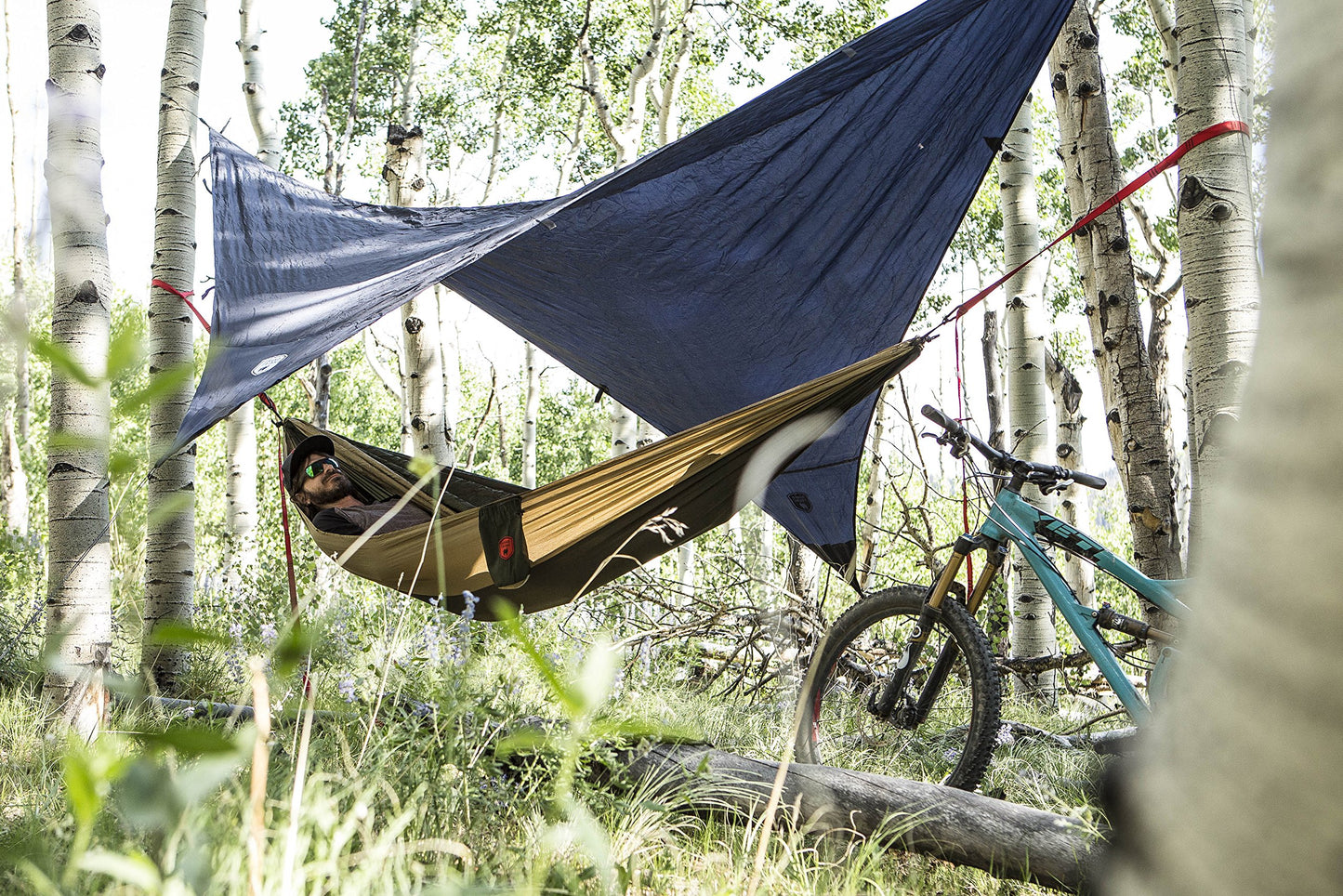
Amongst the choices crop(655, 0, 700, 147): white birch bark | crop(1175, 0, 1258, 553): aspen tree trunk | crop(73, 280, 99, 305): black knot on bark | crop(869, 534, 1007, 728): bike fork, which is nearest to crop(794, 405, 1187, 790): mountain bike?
crop(869, 534, 1007, 728): bike fork

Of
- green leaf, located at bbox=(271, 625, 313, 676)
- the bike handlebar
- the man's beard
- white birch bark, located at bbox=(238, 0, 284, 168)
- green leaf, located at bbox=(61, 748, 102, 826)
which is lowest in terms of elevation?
green leaf, located at bbox=(61, 748, 102, 826)

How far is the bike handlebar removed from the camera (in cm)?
190

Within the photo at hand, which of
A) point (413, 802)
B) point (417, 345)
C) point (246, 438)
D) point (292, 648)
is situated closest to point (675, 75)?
point (417, 345)

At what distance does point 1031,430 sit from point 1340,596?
3.34m

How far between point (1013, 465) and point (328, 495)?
A: 6.30 feet

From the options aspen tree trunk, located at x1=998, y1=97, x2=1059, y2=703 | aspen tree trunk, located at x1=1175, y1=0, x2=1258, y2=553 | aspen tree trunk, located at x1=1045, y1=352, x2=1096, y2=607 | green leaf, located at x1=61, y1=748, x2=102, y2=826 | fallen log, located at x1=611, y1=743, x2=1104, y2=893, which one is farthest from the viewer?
aspen tree trunk, located at x1=1045, y1=352, x2=1096, y2=607

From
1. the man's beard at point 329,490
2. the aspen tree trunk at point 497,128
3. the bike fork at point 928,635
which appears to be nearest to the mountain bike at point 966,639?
the bike fork at point 928,635

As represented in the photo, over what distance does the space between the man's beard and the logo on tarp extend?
2.82ft

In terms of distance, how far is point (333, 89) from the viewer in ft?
30.7

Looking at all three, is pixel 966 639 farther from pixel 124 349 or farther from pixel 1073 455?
pixel 1073 455

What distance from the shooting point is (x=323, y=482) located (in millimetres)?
2727

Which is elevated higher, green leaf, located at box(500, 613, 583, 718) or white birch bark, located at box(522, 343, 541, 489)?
white birch bark, located at box(522, 343, 541, 489)

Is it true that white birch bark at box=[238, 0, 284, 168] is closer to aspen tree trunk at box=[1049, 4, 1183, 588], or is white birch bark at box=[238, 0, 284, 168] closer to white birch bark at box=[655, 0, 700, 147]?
white birch bark at box=[655, 0, 700, 147]

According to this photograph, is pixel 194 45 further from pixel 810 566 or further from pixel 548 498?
pixel 810 566
